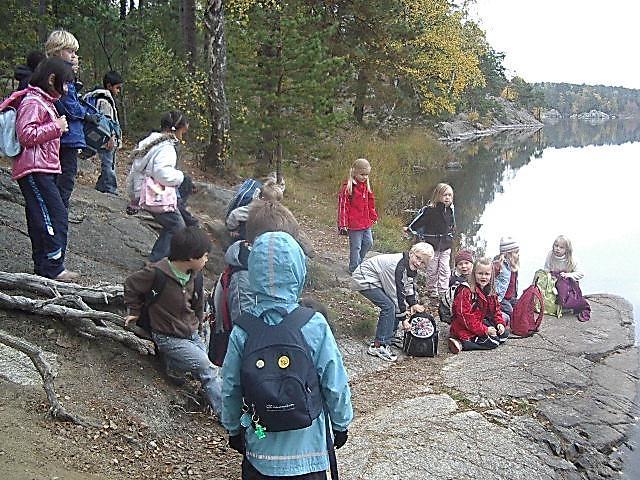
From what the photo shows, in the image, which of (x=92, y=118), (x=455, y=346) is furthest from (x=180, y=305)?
Result: (x=455, y=346)

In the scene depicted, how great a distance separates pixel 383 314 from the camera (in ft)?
20.5

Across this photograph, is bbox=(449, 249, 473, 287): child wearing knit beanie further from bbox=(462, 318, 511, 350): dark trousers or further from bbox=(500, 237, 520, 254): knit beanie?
bbox=(462, 318, 511, 350): dark trousers

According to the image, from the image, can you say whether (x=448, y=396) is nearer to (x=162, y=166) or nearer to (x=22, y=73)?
(x=162, y=166)

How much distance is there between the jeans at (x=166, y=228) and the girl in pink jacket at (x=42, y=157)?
1014 mm

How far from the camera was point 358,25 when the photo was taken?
1819 cm

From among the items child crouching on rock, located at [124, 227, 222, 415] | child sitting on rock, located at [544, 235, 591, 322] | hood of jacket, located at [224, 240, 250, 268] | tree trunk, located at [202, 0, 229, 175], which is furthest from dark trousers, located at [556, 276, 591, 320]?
tree trunk, located at [202, 0, 229, 175]

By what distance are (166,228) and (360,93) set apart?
17.1 metres

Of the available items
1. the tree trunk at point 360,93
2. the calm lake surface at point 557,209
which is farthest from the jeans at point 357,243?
the tree trunk at point 360,93

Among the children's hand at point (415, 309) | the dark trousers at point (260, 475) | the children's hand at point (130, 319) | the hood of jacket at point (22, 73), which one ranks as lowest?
the children's hand at point (415, 309)

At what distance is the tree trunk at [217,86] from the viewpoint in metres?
11.1

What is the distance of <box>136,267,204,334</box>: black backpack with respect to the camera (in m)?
4.01

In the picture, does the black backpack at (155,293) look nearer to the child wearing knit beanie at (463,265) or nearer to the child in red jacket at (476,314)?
the child in red jacket at (476,314)

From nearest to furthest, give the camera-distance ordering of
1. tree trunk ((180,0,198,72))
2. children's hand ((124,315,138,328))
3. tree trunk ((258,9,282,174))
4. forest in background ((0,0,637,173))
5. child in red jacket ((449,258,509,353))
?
children's hand ((124,315,138,328)), child in red jacket ((449,258,509,353)), forest in background ((0,0,637,173)), tree trunk ((258,9,282,174)), tree trunk ((180,0,198,72))

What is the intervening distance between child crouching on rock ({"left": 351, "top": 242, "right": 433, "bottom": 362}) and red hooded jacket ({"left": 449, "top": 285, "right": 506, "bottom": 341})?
51cm
